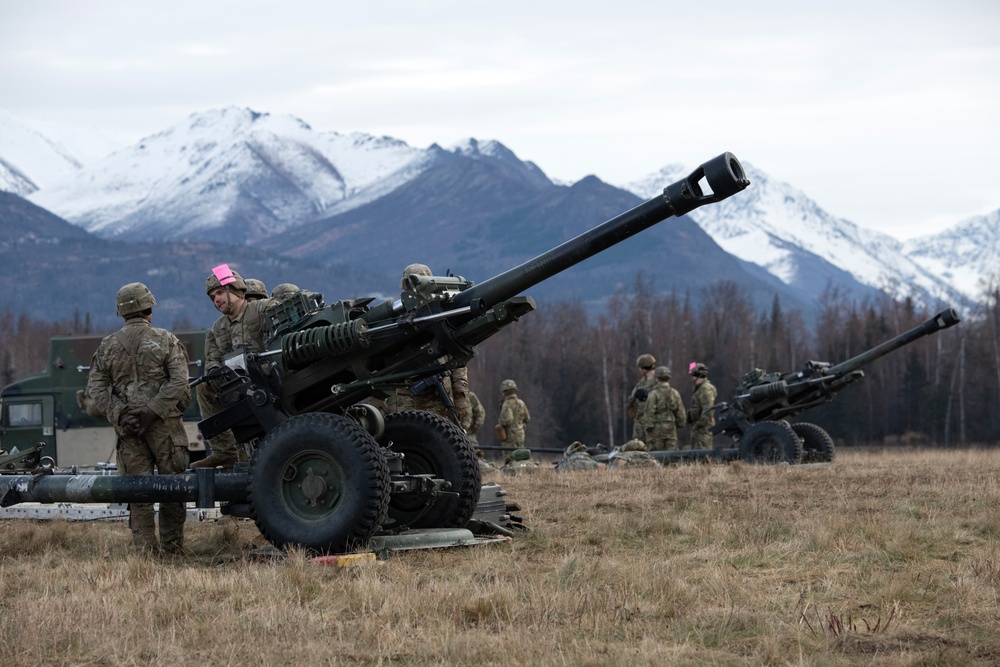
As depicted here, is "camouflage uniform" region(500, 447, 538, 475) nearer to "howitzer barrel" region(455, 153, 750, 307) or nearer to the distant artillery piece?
the distant artillery piece

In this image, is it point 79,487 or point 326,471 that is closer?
point 326,471

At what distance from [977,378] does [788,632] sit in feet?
228

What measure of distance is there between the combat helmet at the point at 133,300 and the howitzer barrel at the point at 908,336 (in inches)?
431

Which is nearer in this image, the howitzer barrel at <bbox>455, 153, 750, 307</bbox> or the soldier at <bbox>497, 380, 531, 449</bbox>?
the howitzer barrel at <bbox>455, 153, 750, 307</bbox>

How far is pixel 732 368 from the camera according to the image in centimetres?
8381

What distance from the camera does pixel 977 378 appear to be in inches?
2864

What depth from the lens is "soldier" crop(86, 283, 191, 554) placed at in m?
10.6

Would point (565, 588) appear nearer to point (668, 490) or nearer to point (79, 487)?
point (79, 487)

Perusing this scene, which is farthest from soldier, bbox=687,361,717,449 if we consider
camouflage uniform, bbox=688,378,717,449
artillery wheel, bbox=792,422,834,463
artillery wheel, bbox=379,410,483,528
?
artillery wheel, bbox=379,410,483,528

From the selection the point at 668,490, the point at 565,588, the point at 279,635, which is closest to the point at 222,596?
the point at 279,635

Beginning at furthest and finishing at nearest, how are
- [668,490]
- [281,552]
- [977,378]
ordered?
1. [977,378]
2. [668,490]
3. [281,552]

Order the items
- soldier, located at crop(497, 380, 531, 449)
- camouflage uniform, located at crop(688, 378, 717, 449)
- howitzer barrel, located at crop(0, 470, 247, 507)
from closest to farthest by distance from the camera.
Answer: howitzer barrel, located at crop(0, 470, 247, 507)
camouflage uniform, located at crop(688, 378, 717, 449)
soldier, located at crop(497, 380, 531, 449)

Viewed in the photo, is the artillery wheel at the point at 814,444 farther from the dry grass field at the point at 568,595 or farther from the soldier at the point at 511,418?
the dry grass field at the point at 568,595

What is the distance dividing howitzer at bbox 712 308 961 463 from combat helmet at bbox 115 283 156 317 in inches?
407
